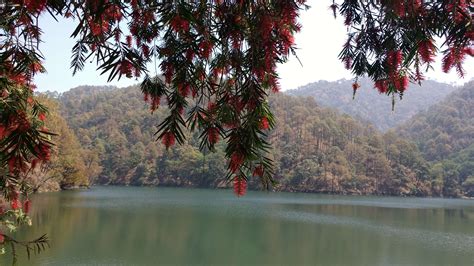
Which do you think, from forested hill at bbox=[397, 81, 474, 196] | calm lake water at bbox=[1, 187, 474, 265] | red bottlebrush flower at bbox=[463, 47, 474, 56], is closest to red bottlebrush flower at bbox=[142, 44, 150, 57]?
red bottlebrush flower at bbox=[463, 47, 474, 56]

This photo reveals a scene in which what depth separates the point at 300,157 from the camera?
56594 mm

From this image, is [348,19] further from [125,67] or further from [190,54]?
[125,67]

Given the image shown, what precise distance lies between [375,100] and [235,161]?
140048 millimetres

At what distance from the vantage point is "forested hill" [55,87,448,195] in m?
53.0

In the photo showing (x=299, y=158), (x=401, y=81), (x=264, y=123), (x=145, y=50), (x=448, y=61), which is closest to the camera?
(x=264, y=123)

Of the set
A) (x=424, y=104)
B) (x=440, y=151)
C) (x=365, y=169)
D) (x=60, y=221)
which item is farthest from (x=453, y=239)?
(x=424, y=104)

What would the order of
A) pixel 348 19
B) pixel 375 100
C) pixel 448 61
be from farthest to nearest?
pixel 375 100, pixel 348 19, pixel 448 61

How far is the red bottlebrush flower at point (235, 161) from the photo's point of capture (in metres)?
1.09

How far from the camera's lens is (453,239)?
18625 mm

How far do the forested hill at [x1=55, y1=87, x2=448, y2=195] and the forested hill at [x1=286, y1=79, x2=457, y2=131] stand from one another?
58380mm

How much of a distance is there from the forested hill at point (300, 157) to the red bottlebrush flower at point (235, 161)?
47.6m

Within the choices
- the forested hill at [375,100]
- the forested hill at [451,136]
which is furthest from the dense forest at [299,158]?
the forested hill at [375,100]

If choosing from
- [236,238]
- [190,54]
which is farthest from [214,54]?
[236,238]

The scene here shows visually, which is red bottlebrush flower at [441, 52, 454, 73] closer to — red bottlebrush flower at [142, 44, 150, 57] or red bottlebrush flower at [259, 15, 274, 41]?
red bottlebrush flower at [259, 15, 274, 41]
